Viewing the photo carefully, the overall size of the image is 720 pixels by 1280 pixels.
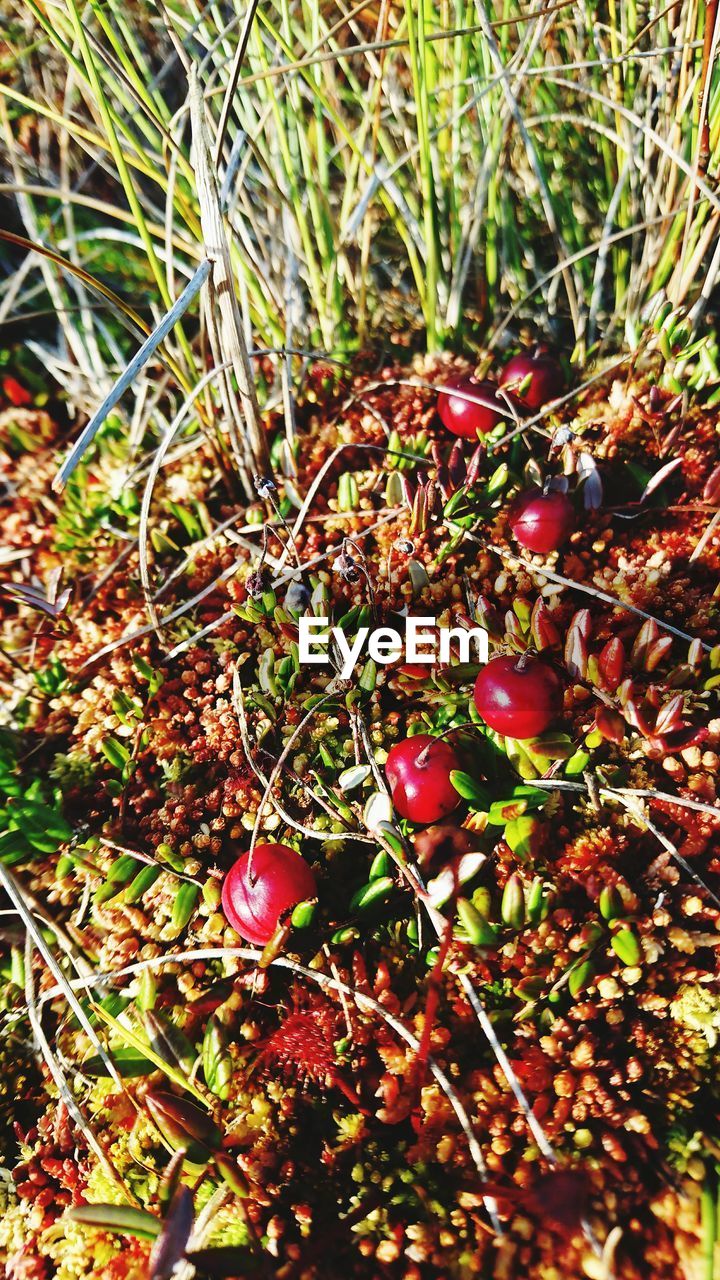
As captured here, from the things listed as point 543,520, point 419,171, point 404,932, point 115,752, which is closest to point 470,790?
point 404,932

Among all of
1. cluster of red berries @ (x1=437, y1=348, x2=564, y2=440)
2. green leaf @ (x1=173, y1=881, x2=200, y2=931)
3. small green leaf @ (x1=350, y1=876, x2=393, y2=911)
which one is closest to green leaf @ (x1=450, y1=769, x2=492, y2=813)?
small green leaf @ (x1=350, y1=876, x2=393, y2=911)

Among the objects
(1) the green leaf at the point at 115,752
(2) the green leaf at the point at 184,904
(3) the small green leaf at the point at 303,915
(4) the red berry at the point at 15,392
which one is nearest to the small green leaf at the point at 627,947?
(3) the small green leaf at the point at 303,915

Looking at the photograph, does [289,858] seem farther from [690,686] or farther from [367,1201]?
[690,686]

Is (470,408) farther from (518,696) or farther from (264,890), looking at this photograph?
(264,890)

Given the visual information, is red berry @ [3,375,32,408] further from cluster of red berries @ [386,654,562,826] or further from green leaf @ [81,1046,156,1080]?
green leaf @ [81,1046,156,1080]

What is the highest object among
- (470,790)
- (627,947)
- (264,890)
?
(470,790)

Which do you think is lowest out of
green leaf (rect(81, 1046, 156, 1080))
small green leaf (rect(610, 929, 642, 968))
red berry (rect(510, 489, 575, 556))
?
green leaf (rect(81, 1046, 156, 1080))

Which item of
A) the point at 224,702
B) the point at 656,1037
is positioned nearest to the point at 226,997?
the point at 224,702
